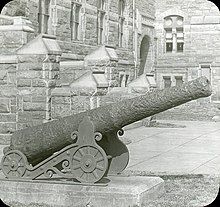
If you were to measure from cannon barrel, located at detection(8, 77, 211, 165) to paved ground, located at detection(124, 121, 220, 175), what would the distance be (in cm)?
262

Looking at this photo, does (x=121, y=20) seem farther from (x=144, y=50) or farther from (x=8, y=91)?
(x=8, y=91)

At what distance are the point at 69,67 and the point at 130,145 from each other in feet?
14.1

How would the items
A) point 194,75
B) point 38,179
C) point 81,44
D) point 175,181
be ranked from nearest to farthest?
point 38,179 < point 175,181 < point 81,44 < point 194,75

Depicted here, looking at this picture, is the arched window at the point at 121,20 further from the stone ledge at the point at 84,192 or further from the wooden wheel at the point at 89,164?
the wooden wheel at the point at 89,164

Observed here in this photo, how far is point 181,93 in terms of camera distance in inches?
227

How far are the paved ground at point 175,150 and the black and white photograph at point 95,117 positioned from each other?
22 mm

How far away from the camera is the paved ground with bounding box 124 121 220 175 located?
8938 mm

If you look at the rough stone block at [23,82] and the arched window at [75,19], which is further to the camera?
the arched window at [75,19]

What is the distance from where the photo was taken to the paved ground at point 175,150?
8.95 meters

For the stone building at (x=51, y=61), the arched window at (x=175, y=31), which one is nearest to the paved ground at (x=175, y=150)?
the stone building at (x=51, y=61)

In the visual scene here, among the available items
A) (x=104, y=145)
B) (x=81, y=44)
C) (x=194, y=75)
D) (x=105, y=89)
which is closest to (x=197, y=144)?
(x=105, y=89)

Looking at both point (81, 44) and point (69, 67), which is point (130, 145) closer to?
point (69, 67)

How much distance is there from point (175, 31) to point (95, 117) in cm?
2652

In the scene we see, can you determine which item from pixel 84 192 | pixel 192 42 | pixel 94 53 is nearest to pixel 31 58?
pixel 94 53
